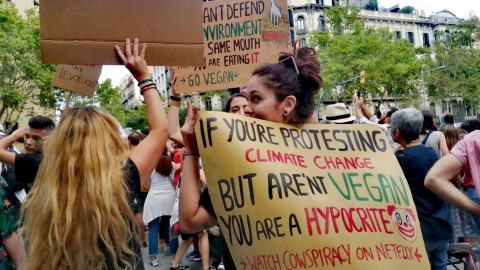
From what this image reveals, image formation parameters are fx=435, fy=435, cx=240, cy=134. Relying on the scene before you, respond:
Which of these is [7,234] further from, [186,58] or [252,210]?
[252,210]

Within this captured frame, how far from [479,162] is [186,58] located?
172 centimetres

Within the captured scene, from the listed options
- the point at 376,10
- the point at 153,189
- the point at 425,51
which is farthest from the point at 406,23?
the point at 153,189

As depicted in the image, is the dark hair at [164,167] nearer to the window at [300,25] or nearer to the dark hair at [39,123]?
the dark hair at [39,123]

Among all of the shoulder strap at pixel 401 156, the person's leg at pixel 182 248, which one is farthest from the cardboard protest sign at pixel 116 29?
the person's leg at pixel 182 248

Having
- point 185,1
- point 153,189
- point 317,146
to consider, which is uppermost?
point 185,1

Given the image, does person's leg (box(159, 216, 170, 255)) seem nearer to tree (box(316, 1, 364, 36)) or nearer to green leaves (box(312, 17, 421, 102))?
green leaves (box(312, 17, 421, 102))

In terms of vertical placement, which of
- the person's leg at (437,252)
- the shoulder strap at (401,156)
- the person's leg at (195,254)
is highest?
the shoulder strap at (401,156)

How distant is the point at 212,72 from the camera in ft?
11.9

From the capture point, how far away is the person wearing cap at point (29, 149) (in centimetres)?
328

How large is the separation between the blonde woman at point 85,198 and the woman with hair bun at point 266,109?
246 millimetres

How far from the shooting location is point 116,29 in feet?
7.04

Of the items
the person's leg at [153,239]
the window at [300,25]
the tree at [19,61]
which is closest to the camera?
the person's leg at [153,239]

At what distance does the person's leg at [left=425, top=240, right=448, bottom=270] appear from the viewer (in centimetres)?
342

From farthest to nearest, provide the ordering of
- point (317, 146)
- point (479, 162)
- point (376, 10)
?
point (376, 10)
point (479, 162)
point (317, 146)
